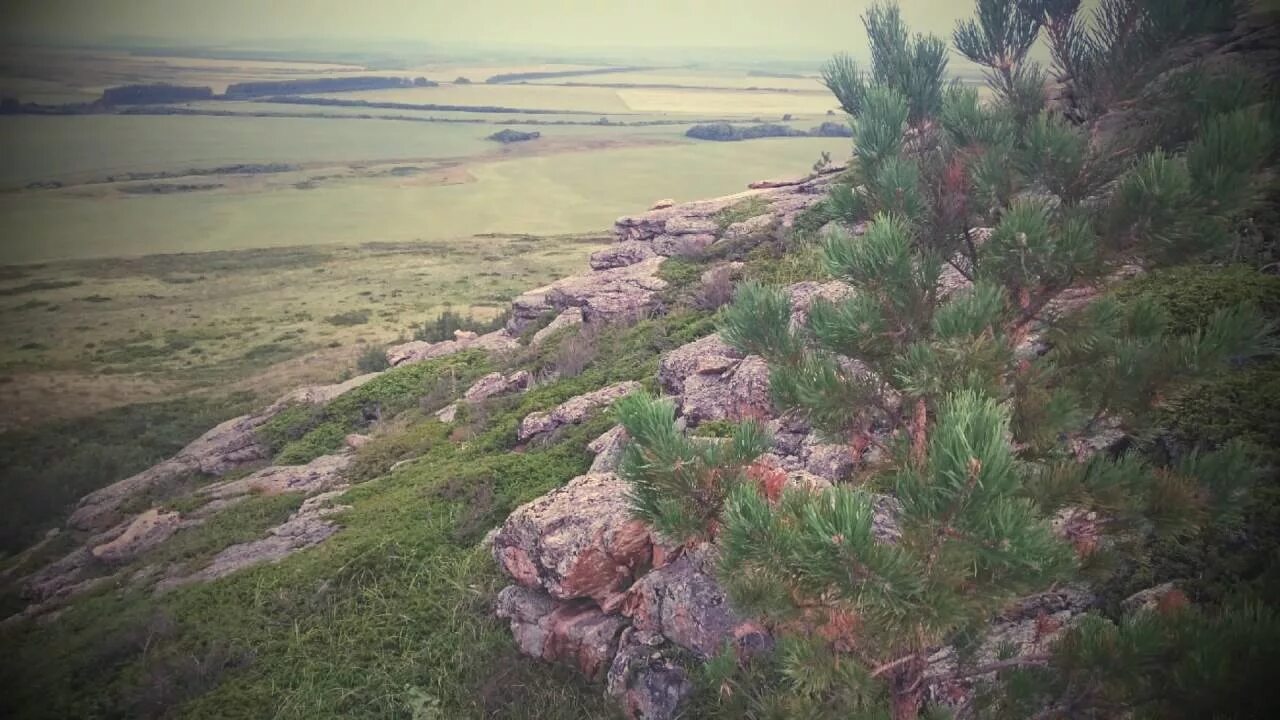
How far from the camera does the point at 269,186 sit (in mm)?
76438

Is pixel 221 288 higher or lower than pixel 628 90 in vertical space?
lower

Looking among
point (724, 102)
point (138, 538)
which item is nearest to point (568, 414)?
point (138, 538)

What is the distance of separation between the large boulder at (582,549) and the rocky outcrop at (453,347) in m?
14.4

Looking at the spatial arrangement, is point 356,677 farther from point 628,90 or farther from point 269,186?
point 628,90

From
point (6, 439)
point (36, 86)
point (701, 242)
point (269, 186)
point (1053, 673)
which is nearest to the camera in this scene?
A: point (1053, 673)

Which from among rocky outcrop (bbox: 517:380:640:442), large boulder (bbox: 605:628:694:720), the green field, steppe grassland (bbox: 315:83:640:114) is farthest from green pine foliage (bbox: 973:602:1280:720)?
steppe grassland (bbox: 315:83:640:114)

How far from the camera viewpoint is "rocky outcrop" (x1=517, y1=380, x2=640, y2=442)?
1516 centimetres

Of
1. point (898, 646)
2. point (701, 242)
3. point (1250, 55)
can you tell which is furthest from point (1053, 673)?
point (701, 242)

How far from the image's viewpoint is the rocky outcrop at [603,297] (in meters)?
21.3

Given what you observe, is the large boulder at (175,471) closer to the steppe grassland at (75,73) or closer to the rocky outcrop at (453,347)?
the rocky outcrop at (453,347)

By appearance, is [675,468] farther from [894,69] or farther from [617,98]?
[617,98]

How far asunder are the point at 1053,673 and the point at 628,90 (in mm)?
156885

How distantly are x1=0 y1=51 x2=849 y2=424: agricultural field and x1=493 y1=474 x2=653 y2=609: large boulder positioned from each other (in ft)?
45.1

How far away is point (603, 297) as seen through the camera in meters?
22.3
